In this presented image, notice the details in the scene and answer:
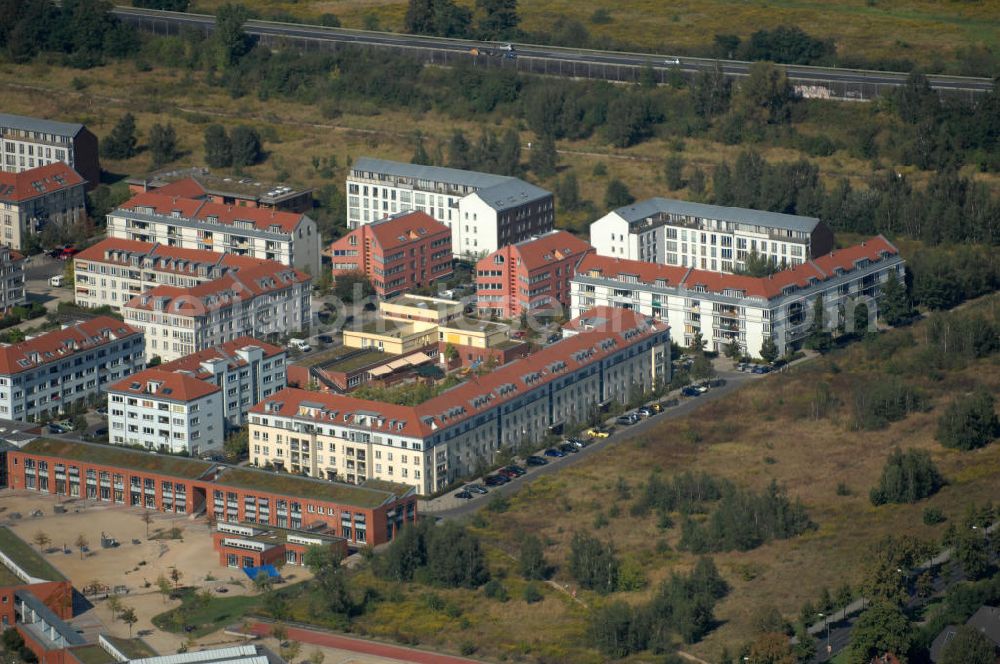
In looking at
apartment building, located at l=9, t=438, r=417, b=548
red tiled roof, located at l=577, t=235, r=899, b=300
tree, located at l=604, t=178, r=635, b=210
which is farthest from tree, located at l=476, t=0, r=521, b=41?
apartment building, located at l=9, t=438, r=417, b=548

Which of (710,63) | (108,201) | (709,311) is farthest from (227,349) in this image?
(710,63)

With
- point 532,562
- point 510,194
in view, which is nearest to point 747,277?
point 510,194

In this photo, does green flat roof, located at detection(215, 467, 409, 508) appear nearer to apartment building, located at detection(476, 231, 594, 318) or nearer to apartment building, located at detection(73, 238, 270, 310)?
apartment building, located at detection(73, 238, 270, 310)

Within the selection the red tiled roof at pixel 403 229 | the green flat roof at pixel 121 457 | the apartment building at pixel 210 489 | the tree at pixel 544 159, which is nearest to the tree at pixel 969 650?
the apartment building at pixel 210 489

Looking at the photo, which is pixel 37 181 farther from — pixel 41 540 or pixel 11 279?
pixel 41 540

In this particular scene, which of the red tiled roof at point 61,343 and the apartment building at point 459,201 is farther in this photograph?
the apartment building at point 459,201

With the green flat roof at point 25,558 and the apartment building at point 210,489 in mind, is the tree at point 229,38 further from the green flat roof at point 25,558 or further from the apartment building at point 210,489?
the green flat roof at point 25,558

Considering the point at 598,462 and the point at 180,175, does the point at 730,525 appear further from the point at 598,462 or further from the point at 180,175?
the point at 180,175
